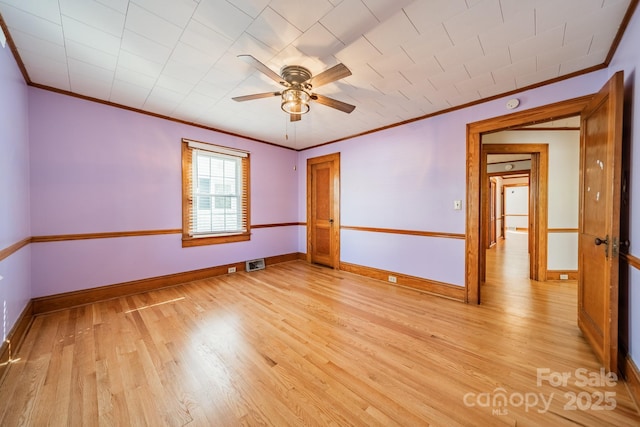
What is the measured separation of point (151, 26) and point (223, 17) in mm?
594

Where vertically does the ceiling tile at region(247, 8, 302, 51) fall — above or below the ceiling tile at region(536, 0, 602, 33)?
below

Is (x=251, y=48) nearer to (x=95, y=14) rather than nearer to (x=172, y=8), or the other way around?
(x=172, y=8)

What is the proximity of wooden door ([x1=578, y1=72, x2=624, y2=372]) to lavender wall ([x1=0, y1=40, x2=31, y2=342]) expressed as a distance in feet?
15.3

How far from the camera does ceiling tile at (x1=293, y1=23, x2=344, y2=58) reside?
1796 mm

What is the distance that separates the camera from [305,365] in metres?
1.83

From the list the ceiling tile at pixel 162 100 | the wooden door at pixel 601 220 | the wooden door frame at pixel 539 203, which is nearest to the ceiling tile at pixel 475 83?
the wooden door at pixel 601 220

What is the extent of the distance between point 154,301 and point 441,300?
12.5ft

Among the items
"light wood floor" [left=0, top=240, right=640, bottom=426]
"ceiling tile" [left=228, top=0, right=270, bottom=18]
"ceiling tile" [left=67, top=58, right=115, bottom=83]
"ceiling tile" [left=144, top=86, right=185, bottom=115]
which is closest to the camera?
"light wood floor" [left=0, top=240, right=640, bottom=426]

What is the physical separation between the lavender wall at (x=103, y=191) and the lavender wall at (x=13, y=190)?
15 centimetres

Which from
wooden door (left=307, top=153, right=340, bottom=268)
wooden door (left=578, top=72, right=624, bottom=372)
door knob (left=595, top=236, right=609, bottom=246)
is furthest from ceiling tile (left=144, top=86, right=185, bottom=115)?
door knob (left=595, top=236, right=609, bottom=246)

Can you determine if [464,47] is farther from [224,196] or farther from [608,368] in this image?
[224,196]

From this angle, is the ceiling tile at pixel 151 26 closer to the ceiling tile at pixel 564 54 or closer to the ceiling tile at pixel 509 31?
the ceiling tile at pixel 509 31

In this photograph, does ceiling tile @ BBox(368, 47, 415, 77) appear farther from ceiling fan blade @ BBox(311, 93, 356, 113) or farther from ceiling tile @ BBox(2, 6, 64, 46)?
ceiling tile @ BBox(2, 6, 64, 46)

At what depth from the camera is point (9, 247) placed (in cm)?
200
